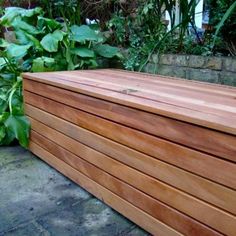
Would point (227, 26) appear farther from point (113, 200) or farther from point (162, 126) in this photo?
point (113, 200)

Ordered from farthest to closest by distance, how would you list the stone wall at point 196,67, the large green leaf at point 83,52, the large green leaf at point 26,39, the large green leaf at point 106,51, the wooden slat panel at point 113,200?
the large green leaf at point 106,51 < the large green leaf at point 83,52 < the large green leaf at point 26,39 < the stone wall at point 196,67 < the wooden slat panel at point 113,200

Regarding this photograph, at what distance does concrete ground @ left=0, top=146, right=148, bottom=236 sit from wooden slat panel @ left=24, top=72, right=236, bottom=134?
51 cm

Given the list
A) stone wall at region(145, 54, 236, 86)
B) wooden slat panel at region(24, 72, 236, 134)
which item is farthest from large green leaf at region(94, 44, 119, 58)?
wooden slat panel at region(24, 72, 236, 134)

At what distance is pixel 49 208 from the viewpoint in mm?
1445

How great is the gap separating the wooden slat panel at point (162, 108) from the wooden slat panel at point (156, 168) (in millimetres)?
182

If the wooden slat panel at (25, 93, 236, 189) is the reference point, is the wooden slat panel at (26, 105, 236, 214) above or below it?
below

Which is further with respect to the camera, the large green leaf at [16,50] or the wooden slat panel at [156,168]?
the large green leaf at [16,50]

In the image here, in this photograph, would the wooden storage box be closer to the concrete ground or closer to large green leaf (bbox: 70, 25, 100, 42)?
the concrete ground

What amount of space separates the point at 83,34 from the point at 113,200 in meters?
1.35

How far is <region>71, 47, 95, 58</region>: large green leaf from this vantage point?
2330mm

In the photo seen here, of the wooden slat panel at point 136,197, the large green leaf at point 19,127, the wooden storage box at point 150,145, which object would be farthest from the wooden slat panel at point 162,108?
the large green leaf at point 19,127

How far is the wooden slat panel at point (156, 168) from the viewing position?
0.95 meters

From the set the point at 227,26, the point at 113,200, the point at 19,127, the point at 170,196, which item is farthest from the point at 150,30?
the point at 170,196

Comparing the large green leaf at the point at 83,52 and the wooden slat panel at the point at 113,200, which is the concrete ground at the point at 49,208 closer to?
the wooden slat panel at the point at 113,200
